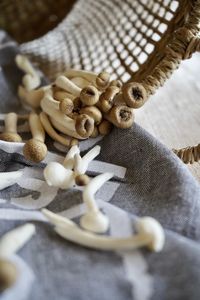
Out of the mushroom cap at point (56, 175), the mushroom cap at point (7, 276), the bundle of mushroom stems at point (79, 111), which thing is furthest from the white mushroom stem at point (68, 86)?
the mushroom cap at point (7, 276)

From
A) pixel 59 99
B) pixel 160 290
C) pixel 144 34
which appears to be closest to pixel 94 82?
pixel 59 99

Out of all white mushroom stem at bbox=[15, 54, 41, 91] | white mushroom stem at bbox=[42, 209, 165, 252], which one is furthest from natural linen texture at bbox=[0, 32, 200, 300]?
white mushroom stem at bbox=[15, 54, 41, 91]

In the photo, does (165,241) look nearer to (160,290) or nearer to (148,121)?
(160,290)

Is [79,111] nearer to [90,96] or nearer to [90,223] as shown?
[90,96]

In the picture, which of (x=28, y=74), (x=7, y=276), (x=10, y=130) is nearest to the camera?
(x=7, y=276)

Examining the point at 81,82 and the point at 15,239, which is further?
the point at 81,82

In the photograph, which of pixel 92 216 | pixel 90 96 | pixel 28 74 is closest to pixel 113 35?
pixel 28 74
